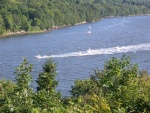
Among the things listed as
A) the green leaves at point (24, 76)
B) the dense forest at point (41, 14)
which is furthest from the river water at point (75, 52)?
the dense forest at point (41, 14)

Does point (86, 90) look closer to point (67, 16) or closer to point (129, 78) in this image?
point (129, 78)

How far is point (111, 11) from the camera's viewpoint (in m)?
106

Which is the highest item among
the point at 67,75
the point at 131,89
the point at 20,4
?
the point at 20,4

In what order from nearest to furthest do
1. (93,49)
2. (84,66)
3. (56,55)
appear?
1. (84,66)
2. (56,55)
3. (93,49)

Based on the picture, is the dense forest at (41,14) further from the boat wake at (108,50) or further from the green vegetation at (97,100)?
the green vegetation at (97,100)

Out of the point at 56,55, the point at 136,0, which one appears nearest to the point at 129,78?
the point at 56,55

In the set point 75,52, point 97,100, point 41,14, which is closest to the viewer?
point 97,100

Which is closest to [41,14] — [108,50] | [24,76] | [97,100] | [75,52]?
[75,52]

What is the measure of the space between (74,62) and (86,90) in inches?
661

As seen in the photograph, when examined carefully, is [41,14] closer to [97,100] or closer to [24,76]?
[24,76]

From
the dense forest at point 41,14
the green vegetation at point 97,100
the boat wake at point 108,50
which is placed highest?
the dense forest at point 41,14

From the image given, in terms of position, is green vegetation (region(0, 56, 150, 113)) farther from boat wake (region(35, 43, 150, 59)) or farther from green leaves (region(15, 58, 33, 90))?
boat wake (region(35, 43, 150, 59))

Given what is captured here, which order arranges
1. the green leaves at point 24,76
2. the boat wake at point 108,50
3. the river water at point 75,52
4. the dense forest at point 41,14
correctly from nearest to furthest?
the green leaves at point 24,76 < the river water at point 75,52 < the boat wake at point 108,50 < the dense forest at point 41,14

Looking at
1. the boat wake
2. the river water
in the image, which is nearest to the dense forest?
the river water
